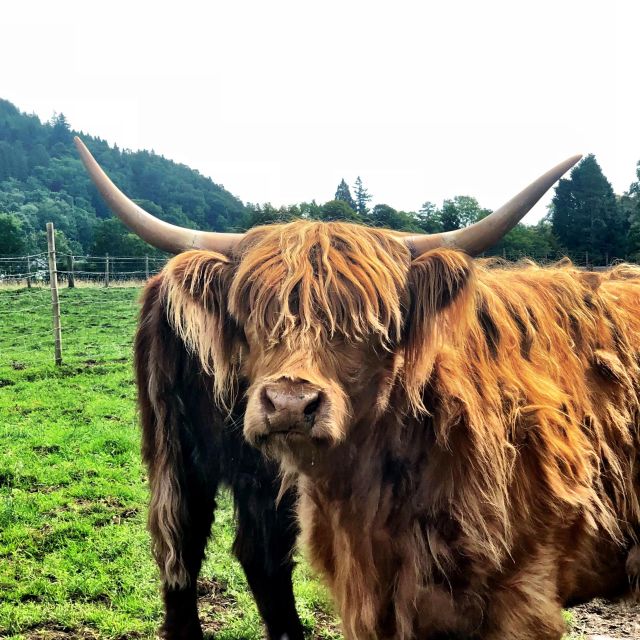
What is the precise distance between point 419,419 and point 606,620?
7.16 ft

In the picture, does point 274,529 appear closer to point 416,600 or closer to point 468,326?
point 416,600

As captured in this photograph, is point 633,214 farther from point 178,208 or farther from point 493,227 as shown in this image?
point 178,208

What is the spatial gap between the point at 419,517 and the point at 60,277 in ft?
89.9

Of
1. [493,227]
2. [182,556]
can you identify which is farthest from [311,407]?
[182,556]

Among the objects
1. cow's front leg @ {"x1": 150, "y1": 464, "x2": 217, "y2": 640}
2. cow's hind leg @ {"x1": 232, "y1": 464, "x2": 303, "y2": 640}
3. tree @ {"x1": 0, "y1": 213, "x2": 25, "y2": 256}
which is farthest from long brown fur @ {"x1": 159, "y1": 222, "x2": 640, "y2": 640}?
tree @ {"x1": 0, "y1": 213, "x2": 25, "y2": 256}

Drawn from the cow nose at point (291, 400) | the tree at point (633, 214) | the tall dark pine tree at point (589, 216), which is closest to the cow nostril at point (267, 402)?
the cow nose at point (291, 400)

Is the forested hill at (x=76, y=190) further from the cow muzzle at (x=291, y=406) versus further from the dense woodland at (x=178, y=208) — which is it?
the cow muzzle at (x=291, y=406)

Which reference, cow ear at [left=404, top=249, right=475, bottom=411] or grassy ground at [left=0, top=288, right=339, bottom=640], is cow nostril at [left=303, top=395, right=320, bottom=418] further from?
grassy ground at [left=0, top=288, right=339, bottom=640]

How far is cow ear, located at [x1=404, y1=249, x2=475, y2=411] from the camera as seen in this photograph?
196cm

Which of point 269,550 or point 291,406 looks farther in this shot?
point 269,550

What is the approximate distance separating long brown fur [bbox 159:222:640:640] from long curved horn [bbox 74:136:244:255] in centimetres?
18

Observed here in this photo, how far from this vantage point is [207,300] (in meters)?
2.24

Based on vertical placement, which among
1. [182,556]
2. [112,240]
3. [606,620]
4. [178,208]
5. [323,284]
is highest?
[178,208]

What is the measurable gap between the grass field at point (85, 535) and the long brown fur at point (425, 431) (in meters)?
1.02
